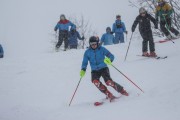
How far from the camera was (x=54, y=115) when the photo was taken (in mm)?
7098

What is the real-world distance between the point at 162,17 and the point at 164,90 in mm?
5770

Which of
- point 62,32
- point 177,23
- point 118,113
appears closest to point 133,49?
point 62,32

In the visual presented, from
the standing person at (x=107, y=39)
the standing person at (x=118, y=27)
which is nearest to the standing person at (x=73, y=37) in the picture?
the standing person at (x=107, y=39)

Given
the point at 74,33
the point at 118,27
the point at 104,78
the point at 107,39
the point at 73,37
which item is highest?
the point at 118,27

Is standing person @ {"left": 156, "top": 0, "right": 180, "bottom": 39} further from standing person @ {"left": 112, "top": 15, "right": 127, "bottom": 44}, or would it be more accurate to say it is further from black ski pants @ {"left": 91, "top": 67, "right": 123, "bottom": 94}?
black ski pants @ {"left": 91, "top": 67, "right": 123, "bottom": 94}

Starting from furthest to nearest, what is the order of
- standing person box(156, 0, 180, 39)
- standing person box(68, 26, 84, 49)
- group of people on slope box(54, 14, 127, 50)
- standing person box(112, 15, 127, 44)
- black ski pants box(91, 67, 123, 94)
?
standing person box(68, 26, 84, 49) < standing person box(112, 15, 127, 44) < group of people on slope box(54, 14, 127, 50) < standing person box(156, 0, 180, 39) < black ski pants box(91, 67, 123, 94)

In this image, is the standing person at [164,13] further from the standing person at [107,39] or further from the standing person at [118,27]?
the standing person at [107,39]

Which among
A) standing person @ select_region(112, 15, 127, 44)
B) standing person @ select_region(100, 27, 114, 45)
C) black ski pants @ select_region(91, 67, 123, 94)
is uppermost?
standing person @ select_region(112, 15, 127, 44)

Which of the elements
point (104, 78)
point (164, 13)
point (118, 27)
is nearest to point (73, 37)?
point (118, 27)

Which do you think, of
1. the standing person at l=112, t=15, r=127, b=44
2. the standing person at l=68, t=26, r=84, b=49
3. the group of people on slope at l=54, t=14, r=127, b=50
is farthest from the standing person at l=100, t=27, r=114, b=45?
the standing person at l=68, t=26, r=84, b=49

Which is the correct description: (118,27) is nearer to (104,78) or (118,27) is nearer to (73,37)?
(73,37)

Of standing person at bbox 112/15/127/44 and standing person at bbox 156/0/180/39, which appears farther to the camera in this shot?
standing person at bbox 112/15/127/44

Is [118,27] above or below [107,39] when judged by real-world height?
above

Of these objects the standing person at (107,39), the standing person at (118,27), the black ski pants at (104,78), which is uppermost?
the standing person at (118,27)
